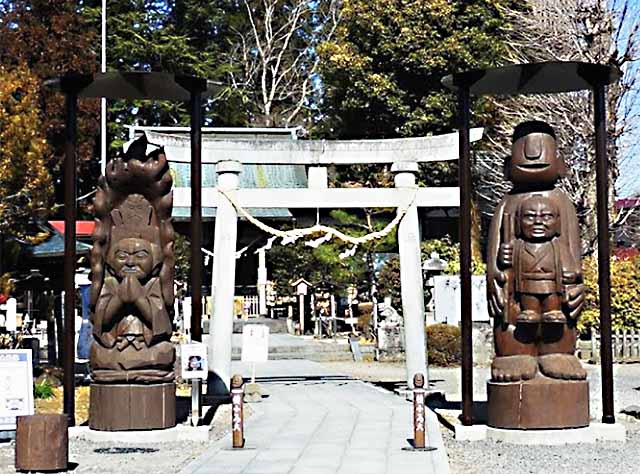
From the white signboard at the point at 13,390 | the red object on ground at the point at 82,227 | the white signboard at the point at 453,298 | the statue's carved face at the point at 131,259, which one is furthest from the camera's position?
the red object on ground at the point at 82,227

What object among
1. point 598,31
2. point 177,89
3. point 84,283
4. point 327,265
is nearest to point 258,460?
point 177,89

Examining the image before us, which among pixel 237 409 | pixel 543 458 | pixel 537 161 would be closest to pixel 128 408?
pixel 237 409

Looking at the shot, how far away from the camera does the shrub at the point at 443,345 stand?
2566 cm

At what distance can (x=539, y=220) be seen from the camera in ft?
41.4

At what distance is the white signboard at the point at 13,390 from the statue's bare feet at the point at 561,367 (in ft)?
20.1

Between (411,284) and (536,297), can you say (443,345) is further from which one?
(536,297)

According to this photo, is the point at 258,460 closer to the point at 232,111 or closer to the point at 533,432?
the point at 533,432

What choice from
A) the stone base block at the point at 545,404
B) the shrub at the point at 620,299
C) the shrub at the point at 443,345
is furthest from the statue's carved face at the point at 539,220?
the shrub at the point at 620,299

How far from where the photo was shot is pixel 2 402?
1290 centimetres

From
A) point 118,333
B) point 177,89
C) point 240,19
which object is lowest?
point 118,333

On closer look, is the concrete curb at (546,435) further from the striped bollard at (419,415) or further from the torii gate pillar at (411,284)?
the torii gate pillar at (411,284)

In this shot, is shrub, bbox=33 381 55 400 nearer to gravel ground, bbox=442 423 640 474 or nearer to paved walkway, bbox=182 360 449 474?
paved walkway, bbox=182 360 449 474

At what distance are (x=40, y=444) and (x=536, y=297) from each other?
579 cm

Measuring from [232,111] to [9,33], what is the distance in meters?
11.0
